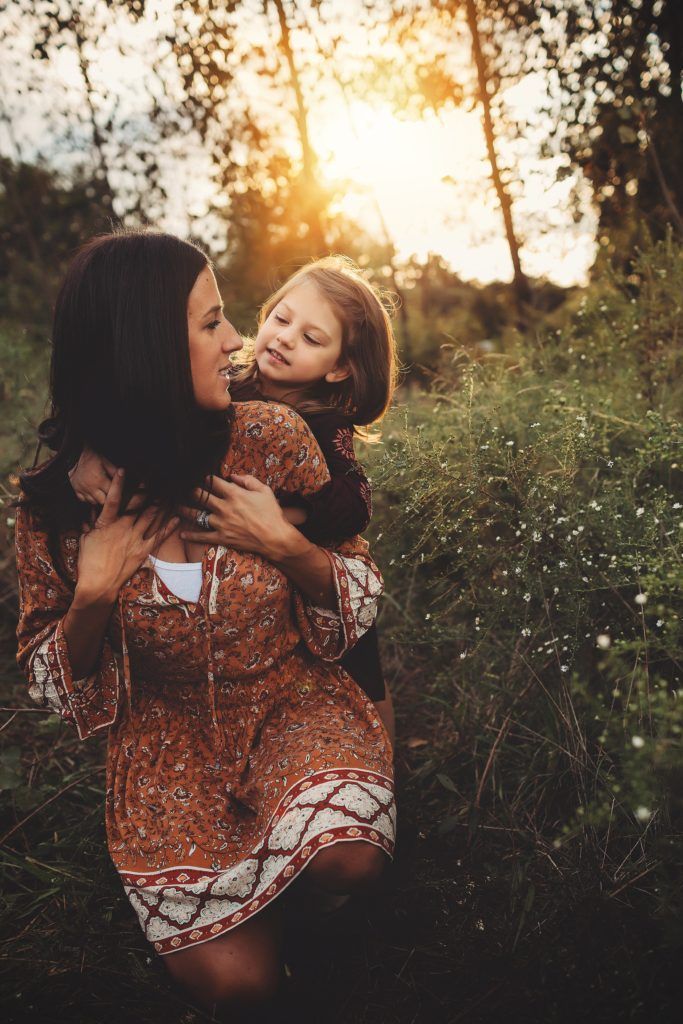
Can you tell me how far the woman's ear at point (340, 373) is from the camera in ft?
8.70

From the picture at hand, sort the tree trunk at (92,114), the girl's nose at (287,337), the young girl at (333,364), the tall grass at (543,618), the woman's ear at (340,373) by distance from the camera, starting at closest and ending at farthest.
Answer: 1. the tall grass at (543,618)
2. the young girl at (333,364)
3. the girl's nose at (287,337)
4. the woman's ear at (340,373)
5. the tree trunk at (92,114)

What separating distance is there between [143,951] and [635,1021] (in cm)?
140

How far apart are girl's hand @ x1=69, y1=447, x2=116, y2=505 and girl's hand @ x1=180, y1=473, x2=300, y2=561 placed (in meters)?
0.22

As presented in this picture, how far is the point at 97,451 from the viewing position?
1.86m

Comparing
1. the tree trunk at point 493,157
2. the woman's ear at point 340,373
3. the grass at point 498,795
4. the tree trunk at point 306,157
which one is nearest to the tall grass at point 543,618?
the grass at point 498,795

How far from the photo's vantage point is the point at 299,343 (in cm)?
254

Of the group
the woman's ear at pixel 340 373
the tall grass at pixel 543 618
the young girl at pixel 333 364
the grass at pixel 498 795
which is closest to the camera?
the grass at pixel 498 795

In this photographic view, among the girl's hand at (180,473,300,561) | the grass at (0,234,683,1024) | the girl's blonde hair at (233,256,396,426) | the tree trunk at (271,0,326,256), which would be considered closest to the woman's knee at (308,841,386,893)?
the grass at (0,234,683,1024)

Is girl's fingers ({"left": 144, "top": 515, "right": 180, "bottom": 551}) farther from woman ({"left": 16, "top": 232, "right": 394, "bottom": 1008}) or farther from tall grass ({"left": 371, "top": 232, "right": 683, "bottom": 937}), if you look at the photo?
tall grass ({"left": 371, "top": 232, "right": 683, "bottom": 937})

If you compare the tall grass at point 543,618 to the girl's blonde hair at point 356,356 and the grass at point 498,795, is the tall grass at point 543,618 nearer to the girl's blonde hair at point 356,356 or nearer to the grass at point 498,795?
the grass at point 498,795

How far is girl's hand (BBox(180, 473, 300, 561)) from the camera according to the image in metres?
1.83

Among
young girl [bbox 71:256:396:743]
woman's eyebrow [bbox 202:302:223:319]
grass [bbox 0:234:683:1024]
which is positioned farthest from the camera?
young girl [bbox 71:256:396:743]

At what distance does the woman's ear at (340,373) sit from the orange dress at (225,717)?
70cm

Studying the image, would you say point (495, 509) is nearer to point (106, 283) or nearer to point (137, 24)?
point (106, 283)
